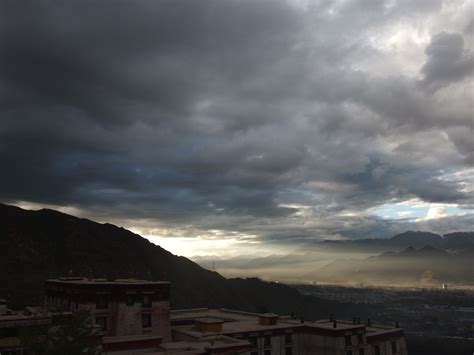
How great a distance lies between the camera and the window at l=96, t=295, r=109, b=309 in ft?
185

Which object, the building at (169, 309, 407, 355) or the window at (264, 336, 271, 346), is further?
the window at (264, 336, 271, 346)

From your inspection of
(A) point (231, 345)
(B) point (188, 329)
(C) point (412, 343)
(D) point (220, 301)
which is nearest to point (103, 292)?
(B) point (188, 329)

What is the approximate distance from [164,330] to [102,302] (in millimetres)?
10247

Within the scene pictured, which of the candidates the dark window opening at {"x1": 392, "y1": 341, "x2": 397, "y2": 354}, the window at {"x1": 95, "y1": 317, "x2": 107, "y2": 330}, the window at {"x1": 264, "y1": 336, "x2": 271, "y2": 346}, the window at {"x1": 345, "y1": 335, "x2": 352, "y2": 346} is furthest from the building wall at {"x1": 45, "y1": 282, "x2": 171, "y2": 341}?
the dark window opening at {"x1": 392, "y1": 341, "x2": 397, "y2": 354}

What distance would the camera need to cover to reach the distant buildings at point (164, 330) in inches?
1951

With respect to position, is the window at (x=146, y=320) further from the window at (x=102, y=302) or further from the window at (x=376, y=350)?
the window at (x=376, y=350)

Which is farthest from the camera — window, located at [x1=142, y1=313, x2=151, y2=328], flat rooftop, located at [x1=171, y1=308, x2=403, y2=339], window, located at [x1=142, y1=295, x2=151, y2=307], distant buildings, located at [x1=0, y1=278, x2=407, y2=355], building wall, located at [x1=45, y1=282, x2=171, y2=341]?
flat rooftop, located at [x1=171, y1=308, x2=403, y2=339]

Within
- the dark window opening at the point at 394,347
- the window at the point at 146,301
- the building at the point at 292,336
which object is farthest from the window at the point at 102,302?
the dark window opening at the point at 394,347

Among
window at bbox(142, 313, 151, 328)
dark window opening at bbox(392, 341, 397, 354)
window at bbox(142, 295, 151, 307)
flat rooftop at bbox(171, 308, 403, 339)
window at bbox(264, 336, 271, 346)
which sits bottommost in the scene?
dark window opening at bbox(392, 341, 397, 354)

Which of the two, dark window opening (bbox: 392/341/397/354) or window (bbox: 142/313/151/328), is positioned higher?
window (bbox: 142/313/151/328)

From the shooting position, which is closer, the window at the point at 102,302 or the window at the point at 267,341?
the window at the point at 102,302

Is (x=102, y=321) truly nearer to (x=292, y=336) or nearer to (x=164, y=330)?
(x=164, y=330)

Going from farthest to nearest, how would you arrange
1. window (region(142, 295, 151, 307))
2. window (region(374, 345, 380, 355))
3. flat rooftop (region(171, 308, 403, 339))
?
window (region(374, 345, 380, 355)) < flat rooftop (region(171, 308, 403, 339)) < window (region(142, 295, 151, 307))

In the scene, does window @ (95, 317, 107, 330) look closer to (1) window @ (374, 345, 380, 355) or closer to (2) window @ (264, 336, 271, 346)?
(2) window @ (264, 336, 271, 346)
